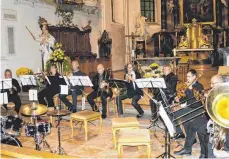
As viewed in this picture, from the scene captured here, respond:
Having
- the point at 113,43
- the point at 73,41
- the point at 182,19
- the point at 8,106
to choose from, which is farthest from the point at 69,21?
the point at 182,19

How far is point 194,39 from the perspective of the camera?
706 inches

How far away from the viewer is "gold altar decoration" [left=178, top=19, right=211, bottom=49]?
17.8 m

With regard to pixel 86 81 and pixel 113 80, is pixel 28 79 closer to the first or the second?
pixel 86 81

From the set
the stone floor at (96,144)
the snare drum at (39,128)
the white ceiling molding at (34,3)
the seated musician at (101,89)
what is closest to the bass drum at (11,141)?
the snare drum at (39,128)

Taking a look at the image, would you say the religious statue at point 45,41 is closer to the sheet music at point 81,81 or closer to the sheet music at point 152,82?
the sheet music at point 81,81

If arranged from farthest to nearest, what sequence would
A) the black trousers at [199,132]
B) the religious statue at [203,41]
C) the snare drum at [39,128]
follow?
the religious statue at [203,41], the snare drum at [39,128], the black trousers at [199,132]

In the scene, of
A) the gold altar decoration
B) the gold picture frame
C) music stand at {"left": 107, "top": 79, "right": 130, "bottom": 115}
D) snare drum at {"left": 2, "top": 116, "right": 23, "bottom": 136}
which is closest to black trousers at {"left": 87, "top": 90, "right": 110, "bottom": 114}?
music stand at {"left": 107, "top": 79, "right": 130, "bottom": 115}

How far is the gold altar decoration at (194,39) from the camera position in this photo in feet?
58.2

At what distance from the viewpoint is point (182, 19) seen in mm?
20703

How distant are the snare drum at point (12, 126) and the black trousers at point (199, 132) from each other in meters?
2.76

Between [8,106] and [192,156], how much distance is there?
15.0ft

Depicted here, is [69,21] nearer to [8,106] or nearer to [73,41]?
[73,41]

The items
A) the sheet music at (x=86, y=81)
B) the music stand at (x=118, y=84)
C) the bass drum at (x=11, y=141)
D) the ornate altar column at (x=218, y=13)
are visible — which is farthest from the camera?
the ornate altar column at (x=218, y=13)

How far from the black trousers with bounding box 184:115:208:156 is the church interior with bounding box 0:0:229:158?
0.05ft
